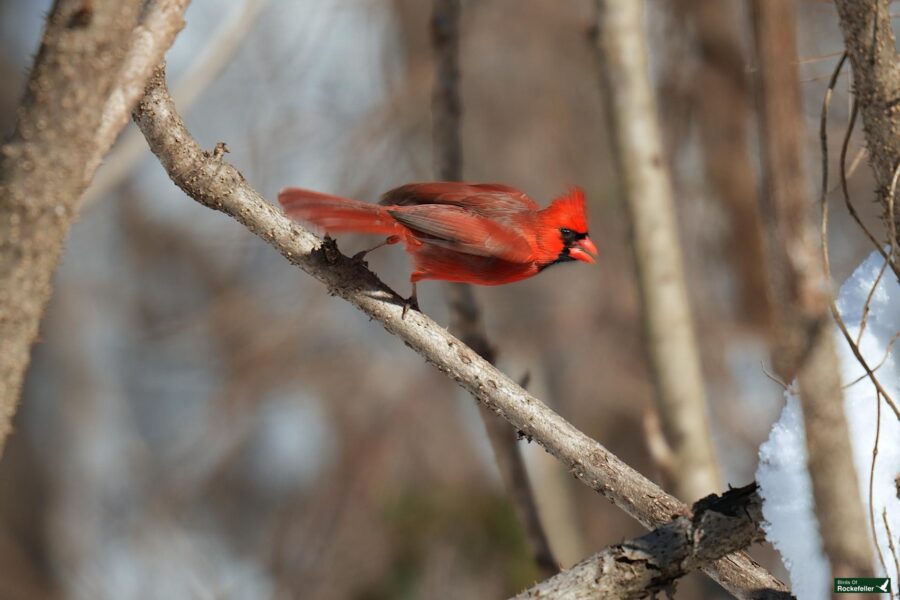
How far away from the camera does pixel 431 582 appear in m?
5.41

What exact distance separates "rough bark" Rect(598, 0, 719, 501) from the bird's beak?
1.67ft

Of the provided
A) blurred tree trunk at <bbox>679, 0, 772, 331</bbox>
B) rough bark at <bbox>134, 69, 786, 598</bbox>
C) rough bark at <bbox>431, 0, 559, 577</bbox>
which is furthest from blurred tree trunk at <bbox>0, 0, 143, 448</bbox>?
blurred tree trunk at <bbox>679, 0, 772, 331</bbox>

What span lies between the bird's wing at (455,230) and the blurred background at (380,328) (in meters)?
1.89

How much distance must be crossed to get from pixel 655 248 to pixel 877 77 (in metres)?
1.42

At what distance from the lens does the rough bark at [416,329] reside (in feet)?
5.11

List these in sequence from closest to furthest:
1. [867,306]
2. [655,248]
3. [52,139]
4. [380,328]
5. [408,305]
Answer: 1. [52,139]
2. [867,306]
3. [408,305]
4. [655,248]
5. [380,328]

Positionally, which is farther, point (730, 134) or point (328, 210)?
point (730, 134)

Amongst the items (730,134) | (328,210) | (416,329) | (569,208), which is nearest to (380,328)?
(730,134)

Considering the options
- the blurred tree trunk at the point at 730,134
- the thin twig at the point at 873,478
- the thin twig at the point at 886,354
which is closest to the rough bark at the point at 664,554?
the thin twig at the point at 873,478

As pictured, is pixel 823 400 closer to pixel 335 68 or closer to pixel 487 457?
pixel 335 68

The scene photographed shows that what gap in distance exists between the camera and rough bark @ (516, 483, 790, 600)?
141cm

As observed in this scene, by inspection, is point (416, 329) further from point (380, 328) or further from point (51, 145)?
point (380, 328)

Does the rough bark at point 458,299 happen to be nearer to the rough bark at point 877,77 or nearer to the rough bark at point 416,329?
the rough bark at point 416,329

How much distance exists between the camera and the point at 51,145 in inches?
37.0
